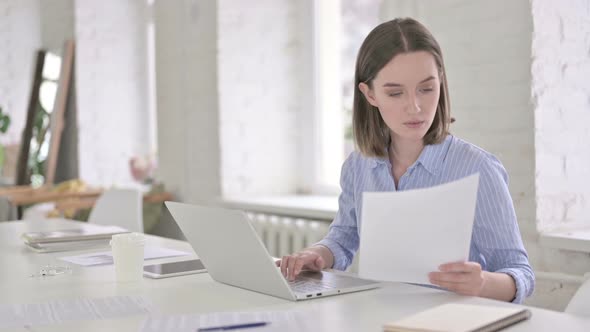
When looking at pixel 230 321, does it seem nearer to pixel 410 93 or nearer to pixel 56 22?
pixel 410 93

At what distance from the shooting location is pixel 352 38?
3.60 m

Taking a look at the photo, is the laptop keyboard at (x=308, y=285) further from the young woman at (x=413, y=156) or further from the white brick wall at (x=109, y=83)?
the white brick wall at (x=109, y=83)

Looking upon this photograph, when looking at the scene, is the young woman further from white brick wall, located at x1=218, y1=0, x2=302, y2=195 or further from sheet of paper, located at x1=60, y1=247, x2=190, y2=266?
white brick wall, located at x1=218, y1=0, x2=302, y2=195

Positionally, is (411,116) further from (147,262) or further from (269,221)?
(269,221)

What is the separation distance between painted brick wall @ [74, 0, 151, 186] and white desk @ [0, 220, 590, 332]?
338 centimetres

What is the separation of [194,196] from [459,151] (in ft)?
8.07

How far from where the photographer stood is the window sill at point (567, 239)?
2117 millimetres

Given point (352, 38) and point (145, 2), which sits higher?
point (145, 2)

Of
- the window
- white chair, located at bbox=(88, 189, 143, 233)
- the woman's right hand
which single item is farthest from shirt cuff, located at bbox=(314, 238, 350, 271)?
the window

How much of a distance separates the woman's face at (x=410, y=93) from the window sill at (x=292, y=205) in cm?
136

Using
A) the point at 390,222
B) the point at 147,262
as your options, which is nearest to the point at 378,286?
the point at 390,222

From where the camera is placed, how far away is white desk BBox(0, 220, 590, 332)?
4.04 ft

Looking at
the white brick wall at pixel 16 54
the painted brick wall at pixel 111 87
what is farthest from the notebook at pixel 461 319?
the white brick wall at pixel 16 54

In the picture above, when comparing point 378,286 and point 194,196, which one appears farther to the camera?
point 194,196
